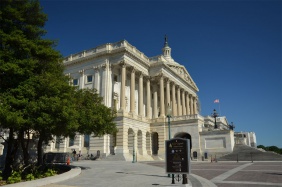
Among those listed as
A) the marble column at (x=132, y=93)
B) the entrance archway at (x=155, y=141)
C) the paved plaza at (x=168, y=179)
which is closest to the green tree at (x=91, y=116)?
the paved plaza at (x=168, y=179)

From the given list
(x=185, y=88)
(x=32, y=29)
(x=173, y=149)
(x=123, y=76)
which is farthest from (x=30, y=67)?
(x=185, y=88)

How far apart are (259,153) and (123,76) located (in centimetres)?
2669

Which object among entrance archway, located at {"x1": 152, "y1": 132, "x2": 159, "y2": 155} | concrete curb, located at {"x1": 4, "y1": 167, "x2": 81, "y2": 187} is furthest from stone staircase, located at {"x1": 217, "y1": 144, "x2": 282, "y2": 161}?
concrete curb, located at {"x1": 4, "y1": 167, "x2": 81, "y2": 187}

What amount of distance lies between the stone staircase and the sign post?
93.6 ft

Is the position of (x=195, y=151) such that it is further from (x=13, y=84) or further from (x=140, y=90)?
(x=13, y=84)

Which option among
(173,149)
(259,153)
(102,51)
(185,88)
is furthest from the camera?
(185,88)

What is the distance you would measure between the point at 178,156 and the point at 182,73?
5639cm

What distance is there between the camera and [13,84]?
16.9m

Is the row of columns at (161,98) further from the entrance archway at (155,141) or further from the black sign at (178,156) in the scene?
the black sign at (178,156)

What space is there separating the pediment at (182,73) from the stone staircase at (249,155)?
2485cm

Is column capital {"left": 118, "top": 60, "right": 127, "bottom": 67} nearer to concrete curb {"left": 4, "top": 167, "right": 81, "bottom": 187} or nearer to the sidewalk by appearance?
the sidewalk

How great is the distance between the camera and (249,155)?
4122 centimetres

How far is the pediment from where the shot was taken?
62.8 meters

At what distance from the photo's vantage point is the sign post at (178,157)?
13.1 m
